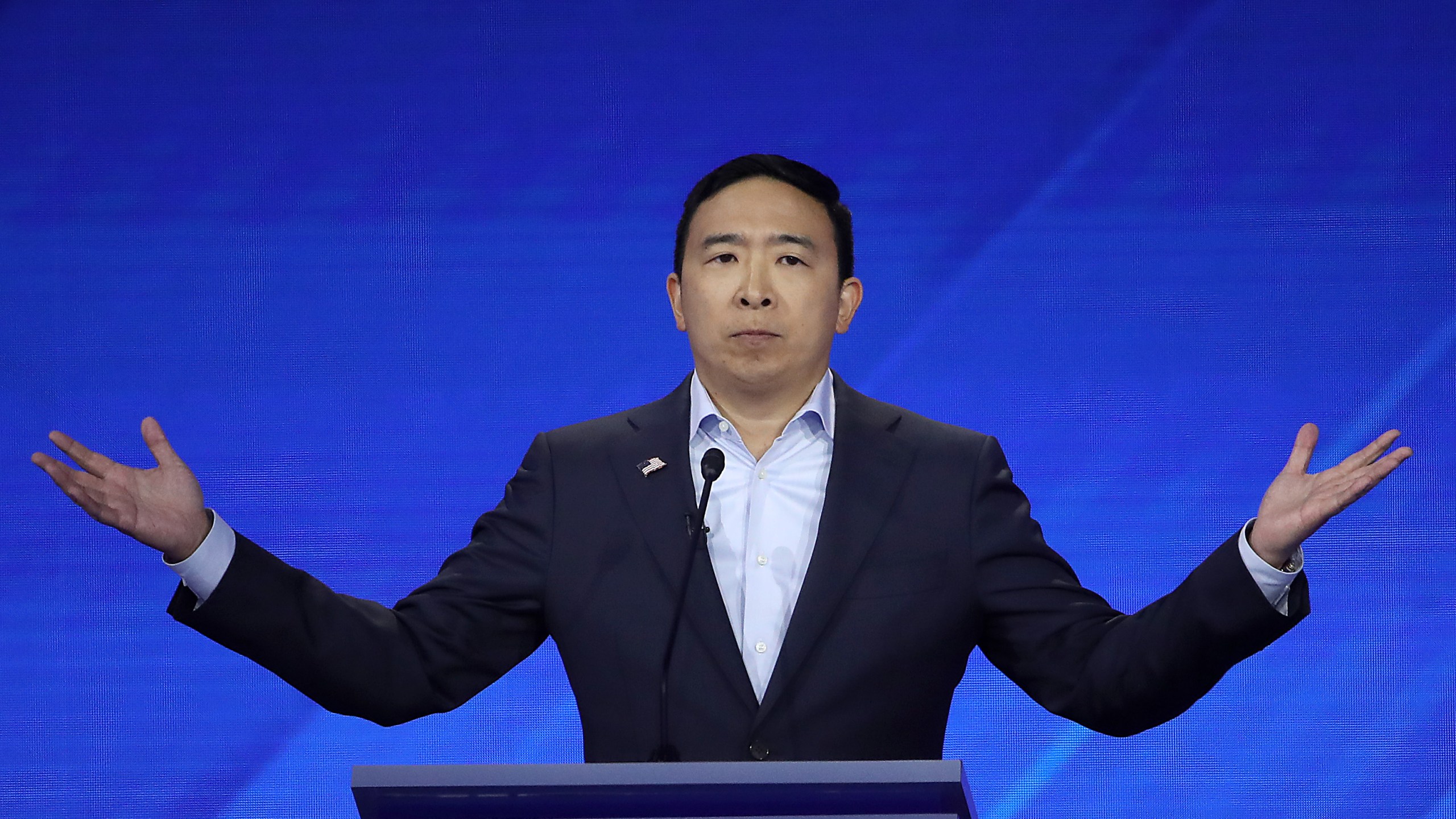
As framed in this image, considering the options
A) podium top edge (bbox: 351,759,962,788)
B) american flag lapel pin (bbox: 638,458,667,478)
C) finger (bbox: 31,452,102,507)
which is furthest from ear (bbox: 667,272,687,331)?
podium top edge (bbox: 351,759,962,788)

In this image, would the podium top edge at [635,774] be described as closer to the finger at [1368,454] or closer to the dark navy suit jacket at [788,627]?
the dark navy suit jacket at [788,627]

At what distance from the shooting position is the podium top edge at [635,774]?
57.9 inches

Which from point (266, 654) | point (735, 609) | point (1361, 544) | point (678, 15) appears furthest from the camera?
point (678, 15)

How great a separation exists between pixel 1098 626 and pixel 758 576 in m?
0.47

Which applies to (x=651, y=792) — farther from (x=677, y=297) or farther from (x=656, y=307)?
(x=656, y=307)

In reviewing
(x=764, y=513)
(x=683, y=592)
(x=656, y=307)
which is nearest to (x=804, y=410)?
(x=764, y=513)

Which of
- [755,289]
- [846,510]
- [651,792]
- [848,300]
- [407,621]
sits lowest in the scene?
[651,792]

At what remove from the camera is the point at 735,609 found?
2.17 m

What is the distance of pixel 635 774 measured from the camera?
1.50 meters

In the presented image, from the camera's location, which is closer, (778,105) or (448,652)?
(448,652)

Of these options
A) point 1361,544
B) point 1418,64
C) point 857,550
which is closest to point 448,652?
point 857,550

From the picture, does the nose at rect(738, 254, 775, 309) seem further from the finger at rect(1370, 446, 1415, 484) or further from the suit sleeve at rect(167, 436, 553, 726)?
the finger at rect(1370, 446, 1415, 484)

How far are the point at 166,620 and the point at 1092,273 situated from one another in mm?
2132

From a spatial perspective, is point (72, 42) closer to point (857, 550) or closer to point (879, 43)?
point (879, 43)
